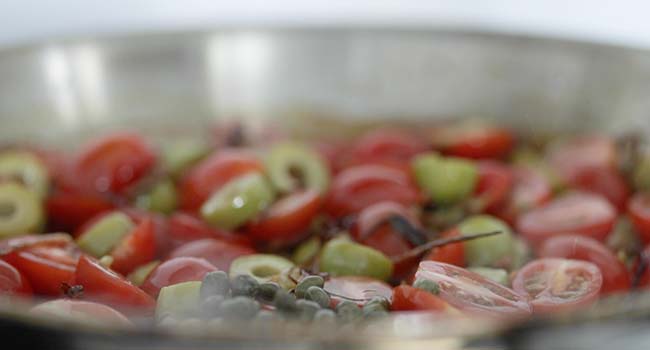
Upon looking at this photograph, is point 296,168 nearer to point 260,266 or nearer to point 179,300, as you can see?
point 260,266

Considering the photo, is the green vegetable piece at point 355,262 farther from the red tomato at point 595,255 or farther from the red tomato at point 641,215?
the red tomato at point 641,215

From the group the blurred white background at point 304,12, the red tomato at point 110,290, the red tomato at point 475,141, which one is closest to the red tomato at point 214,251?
the red tomato at point 110,290

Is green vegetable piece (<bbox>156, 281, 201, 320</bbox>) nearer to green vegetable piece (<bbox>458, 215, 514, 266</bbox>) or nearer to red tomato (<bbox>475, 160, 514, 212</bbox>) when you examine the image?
green vegetable piece (<bbox>458, 215, 514, 266</bbox>)

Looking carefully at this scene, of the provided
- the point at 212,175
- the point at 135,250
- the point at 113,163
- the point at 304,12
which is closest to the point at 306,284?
the point at 135,250

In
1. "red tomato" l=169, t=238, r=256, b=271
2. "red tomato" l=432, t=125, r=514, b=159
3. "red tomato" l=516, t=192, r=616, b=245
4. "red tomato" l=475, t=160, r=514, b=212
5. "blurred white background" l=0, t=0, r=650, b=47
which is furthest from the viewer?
"blurred white background" l=0, t=0, r=650, b=47

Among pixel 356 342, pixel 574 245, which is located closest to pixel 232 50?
pixel 574 245

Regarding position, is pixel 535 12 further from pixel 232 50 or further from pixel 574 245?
pixel 574 245

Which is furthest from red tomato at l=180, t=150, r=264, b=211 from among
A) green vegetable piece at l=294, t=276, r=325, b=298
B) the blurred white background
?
the blurred white background
